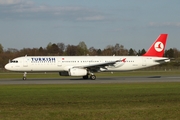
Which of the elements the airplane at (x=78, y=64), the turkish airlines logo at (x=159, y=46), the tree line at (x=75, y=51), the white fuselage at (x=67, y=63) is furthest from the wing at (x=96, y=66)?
the tree line at (x=75, y=51)

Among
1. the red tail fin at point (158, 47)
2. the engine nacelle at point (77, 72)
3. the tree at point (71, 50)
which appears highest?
the tree at point (71, 50)

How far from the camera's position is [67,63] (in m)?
50.6

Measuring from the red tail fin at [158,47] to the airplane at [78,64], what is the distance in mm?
300

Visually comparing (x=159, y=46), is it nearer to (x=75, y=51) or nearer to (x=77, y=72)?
(x=77, y=72)

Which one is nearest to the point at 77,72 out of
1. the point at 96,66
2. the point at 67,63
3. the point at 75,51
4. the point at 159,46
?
the point at 67,63

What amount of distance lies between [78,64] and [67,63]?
1.58 m

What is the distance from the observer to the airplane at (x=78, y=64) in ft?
161

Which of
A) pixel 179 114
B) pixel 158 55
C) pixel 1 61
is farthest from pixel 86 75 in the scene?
pixel 1 61

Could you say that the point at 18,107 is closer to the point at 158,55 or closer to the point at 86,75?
the point at 86,75

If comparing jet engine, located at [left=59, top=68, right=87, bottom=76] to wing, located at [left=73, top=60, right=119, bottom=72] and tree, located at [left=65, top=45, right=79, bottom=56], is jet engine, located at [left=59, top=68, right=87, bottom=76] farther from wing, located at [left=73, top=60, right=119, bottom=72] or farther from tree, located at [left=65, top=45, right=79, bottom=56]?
tree, located at [left=65, top=45, right=79, bottom=56]

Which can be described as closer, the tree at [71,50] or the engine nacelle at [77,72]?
the engine nacelle at [77,72]

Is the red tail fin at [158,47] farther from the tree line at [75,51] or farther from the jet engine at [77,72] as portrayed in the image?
the tree line at [75,51]

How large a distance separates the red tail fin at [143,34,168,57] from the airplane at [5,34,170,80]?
30 cm

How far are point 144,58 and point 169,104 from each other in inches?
1417
